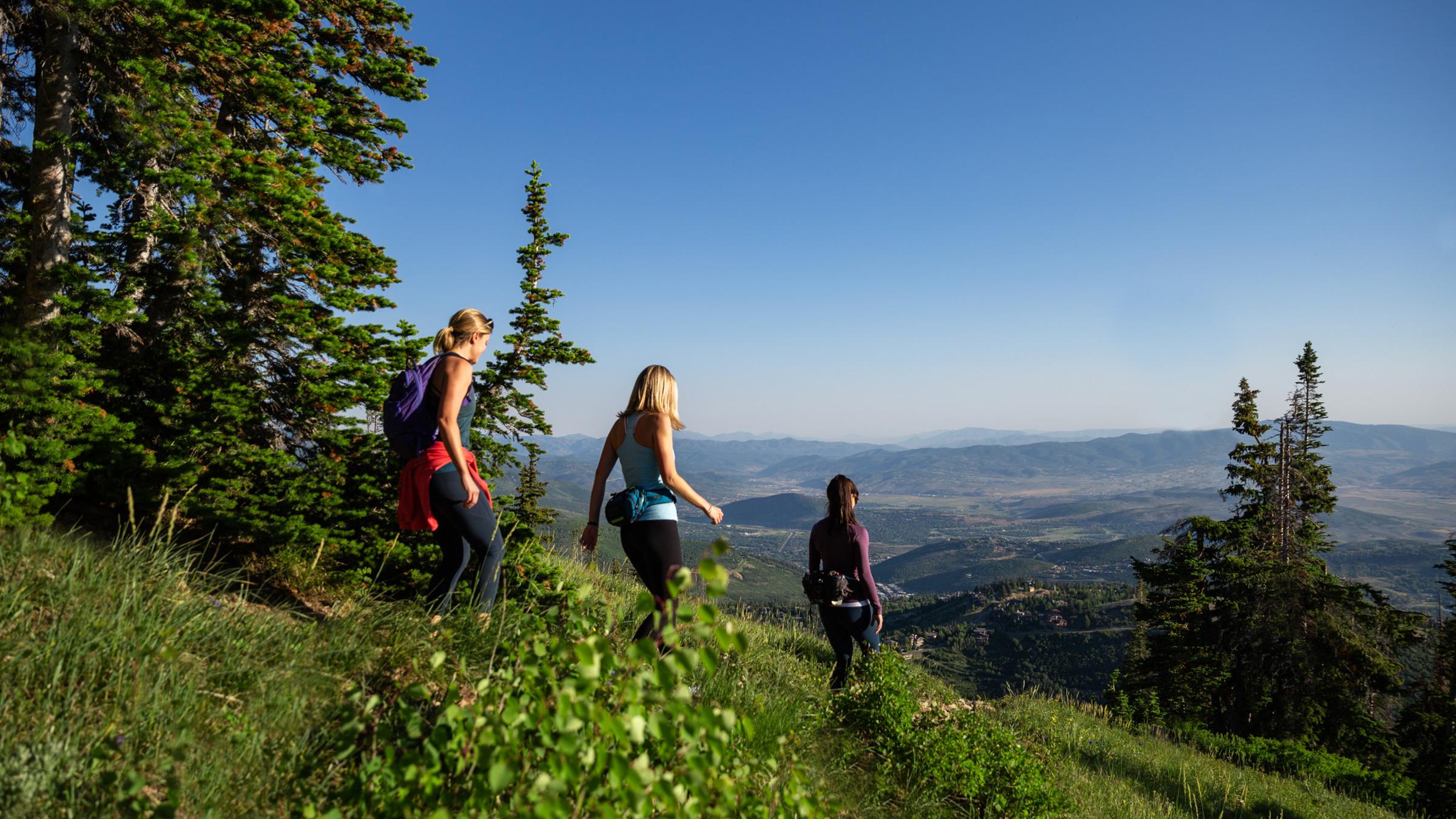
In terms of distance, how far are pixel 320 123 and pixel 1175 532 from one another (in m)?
35.2

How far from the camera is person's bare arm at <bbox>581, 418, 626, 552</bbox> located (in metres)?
4.11

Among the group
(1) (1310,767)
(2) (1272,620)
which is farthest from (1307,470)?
(1) (1310,767)

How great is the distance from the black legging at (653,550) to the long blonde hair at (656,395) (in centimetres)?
63

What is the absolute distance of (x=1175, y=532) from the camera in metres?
29.4

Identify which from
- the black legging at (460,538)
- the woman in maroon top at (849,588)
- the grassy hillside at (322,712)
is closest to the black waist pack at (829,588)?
the woman in maroon top at (849,588)

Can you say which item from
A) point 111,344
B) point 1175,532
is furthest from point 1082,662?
point 111,344

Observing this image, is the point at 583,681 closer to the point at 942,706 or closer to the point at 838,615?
the point at 838,615

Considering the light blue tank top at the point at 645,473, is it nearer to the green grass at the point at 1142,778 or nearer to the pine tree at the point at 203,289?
the pine tree at the point at 203,289

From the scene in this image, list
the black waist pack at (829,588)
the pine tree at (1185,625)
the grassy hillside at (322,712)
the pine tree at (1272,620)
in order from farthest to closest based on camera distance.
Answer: the pine tree at (1185,625) → the pine tree at (1272,620) → the black waist pack at (829,588) → the grassy hillside at (322,712)

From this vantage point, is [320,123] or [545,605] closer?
[545,605]

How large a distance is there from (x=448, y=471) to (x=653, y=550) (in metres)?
1.29

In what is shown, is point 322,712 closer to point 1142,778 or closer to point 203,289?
point 203,289

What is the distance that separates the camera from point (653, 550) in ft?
12.4

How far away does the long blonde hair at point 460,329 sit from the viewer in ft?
12.6
